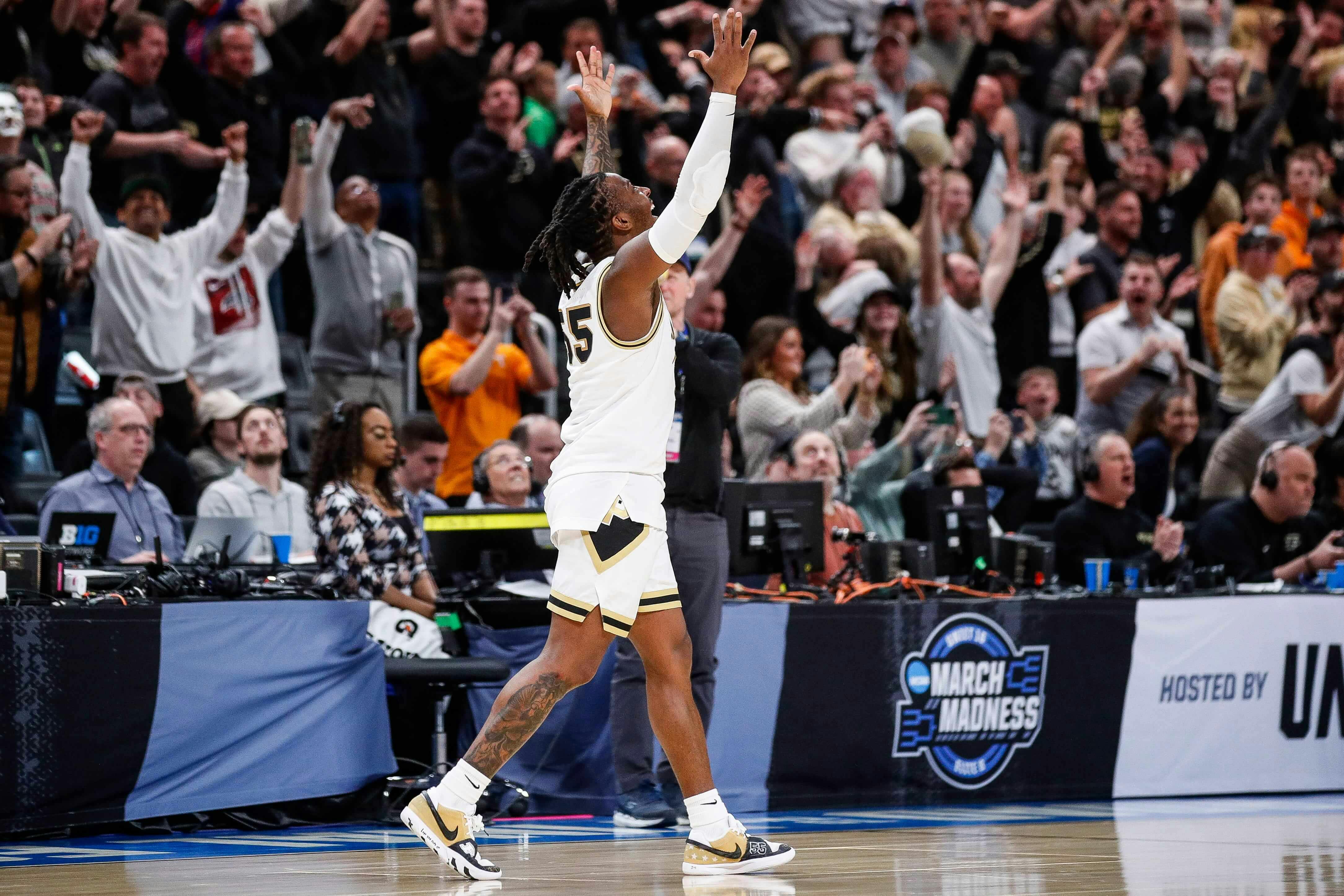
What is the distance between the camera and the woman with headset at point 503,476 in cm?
878

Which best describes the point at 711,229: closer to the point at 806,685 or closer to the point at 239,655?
the point at 806,685

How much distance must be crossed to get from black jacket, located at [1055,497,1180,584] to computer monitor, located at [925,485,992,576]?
3.47 ft

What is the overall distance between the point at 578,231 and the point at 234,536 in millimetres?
3501

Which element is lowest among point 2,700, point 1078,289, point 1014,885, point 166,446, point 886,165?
point 1014,885

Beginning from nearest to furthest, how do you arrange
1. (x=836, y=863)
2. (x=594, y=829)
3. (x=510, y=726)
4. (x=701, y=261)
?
(x=510, y=726), (x=836, y=863), (x=594, y=829), (x=701, y=261)

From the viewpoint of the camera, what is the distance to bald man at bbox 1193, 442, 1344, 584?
9742 millimetres

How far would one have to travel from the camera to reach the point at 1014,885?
485 cm

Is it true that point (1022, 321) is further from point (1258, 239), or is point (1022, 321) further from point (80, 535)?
point (80, 535)


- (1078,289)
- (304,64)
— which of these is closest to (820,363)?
(1078,289)

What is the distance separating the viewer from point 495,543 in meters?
7.90

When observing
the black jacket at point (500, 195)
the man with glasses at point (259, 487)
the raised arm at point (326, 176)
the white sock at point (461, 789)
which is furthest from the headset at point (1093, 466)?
the white sock at point (461, 789)

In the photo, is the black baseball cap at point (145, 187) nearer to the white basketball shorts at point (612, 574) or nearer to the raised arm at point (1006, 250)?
the white basketball shorts at point (612, 574)

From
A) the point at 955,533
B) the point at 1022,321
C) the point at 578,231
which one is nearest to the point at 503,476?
the point at 955,533

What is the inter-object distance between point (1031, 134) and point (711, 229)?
400cm
